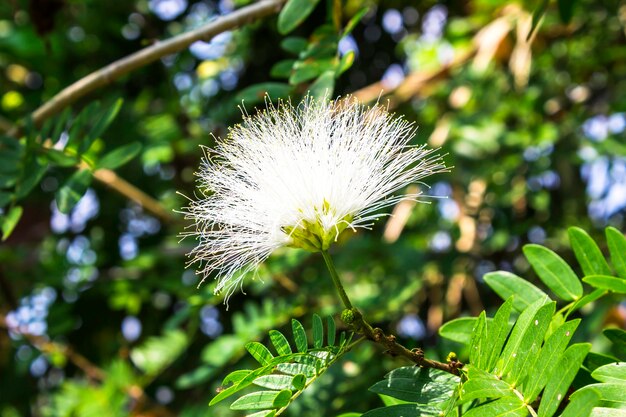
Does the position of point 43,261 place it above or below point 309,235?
above

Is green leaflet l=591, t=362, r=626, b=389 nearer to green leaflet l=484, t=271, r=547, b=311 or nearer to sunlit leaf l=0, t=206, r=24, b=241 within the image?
green leaflet l=484, t=271, r=547, b=311

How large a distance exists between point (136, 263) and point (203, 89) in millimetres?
704

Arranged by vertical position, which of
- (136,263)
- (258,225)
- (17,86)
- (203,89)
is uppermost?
(17,86)

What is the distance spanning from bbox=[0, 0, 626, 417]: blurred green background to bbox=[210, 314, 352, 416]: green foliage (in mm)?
1003

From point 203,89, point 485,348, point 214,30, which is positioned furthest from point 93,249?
point 485,348

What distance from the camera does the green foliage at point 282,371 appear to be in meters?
0.90

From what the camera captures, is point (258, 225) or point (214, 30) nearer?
point (258, 225)

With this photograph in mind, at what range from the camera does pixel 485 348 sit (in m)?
0.93

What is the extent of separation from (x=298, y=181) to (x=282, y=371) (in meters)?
0.26

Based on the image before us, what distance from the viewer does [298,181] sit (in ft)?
3.51

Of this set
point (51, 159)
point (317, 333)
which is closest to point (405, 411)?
point (317, 333)

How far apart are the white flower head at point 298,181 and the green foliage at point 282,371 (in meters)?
0.15

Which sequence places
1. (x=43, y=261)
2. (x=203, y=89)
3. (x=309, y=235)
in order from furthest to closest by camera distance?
(x=203, y=89) < (x=43, y=261) < (x=309, y=235)

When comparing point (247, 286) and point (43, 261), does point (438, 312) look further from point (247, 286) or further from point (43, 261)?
point (43, 261)
